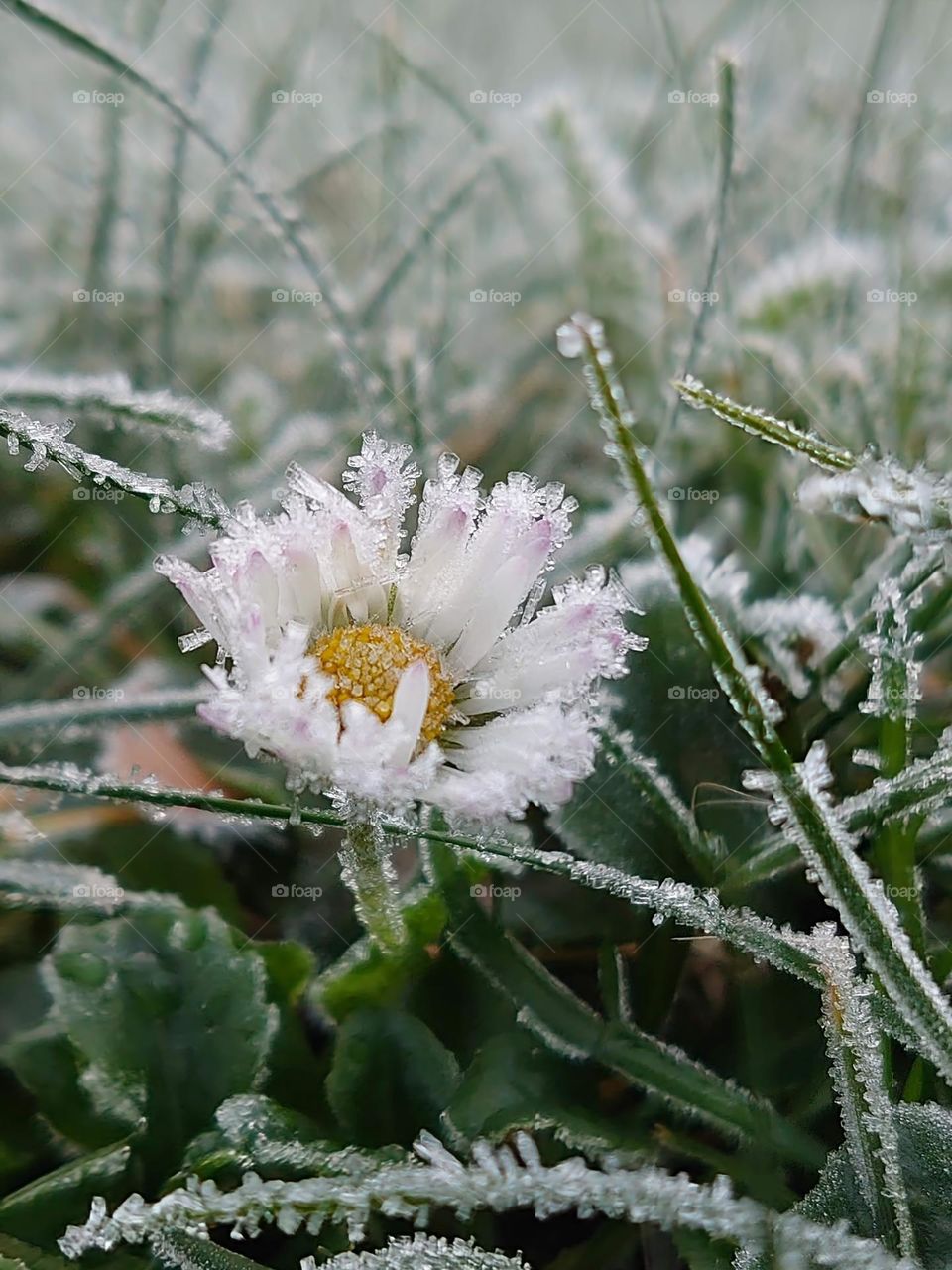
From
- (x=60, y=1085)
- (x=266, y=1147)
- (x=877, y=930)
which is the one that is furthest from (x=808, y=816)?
(x=60, y=1085)

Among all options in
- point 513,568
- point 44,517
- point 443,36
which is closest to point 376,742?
point 513,568

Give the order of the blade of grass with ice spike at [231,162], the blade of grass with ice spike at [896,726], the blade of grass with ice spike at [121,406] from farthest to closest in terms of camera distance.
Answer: the blade of grass with ice spike at [231,162]
the blade of grass with ice spike at [121,406]
the blade of grass with ice spike at [896,726]

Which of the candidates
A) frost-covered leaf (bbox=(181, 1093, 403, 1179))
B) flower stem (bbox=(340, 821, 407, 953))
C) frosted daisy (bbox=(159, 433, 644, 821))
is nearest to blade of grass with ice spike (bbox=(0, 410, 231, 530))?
frosted daisy (bbox=(159, 433, 644, 821))

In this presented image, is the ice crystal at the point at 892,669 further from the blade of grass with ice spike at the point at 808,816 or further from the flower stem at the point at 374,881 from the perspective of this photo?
the flower stem at the point at 374,881

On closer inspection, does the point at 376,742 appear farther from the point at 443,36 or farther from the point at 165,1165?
the point at 443,36

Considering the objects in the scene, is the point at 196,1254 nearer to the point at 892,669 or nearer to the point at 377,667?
the point at 377,667

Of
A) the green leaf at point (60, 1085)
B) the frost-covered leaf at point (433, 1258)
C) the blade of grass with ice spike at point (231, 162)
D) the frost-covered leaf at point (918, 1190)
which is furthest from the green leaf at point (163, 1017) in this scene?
the blade of grass with ice spike at point (231, 162)

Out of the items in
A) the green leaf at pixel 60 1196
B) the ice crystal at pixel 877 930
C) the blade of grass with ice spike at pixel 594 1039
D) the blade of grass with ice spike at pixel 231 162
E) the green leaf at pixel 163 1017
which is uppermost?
the blade of grass with ice spike at pixel 231 162

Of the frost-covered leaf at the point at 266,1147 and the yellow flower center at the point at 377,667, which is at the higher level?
the yellow flower center at the point at 377,667
